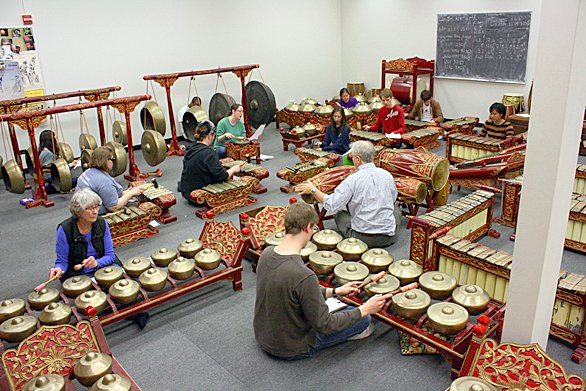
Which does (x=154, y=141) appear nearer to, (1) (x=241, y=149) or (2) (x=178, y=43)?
(1) (x=241, y=149)

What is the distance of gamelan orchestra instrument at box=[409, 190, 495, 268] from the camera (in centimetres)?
362

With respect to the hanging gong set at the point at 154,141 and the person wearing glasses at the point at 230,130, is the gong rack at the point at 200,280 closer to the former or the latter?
the hanging gong set at the point at 154,141

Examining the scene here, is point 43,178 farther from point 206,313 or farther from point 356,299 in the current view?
point 356,299

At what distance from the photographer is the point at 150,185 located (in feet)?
17.5

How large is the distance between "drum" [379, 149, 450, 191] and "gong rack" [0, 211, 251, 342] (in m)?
1.76

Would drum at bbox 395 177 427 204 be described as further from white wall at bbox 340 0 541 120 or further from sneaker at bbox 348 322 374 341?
white wall at bbox 340 0 541 120

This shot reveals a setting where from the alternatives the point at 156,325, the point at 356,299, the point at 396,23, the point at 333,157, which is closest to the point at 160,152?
the point at 333,157

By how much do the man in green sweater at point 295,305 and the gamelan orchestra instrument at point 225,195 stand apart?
2414 mm

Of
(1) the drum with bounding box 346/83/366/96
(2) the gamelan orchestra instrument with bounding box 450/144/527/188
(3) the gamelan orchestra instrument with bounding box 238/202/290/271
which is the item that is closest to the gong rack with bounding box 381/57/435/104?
(1) the drum with bounding box 346/83/366/96

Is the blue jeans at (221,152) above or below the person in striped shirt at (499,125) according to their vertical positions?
below

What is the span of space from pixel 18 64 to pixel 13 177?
7.25 ft

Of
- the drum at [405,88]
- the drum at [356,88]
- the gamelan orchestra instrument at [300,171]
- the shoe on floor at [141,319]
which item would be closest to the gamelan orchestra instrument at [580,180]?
the gamelan orchestra instrument at [300,171]

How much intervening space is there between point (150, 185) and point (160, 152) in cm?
103

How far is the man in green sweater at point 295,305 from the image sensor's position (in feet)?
8.41
